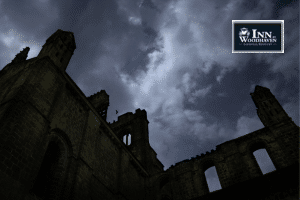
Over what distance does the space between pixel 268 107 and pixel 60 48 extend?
16.6 meters

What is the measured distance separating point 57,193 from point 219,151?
1232cm

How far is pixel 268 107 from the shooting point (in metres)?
17.0

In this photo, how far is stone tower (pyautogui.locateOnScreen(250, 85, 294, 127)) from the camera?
1608 cm

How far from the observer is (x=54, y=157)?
1097cm

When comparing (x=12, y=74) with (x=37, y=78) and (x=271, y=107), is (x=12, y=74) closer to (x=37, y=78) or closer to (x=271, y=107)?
(x=37, y=78)

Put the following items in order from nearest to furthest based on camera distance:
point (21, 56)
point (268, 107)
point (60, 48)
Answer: point (60, 48), point (21, 56), point (268, 107)

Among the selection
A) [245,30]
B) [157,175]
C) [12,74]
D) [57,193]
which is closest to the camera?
[57,193]

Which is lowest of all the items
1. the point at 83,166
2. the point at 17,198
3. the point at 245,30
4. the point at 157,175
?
the point at 17,198

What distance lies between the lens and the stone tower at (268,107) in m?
16.1

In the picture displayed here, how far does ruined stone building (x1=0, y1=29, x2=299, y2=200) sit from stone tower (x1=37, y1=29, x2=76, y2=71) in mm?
72

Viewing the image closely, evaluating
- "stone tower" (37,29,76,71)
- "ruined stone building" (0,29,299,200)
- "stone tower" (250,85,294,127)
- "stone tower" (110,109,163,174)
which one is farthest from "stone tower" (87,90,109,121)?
"stone tower" (250,85,294,127)

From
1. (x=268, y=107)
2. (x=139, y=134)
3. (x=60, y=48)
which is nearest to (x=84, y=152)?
(x=60, y=48)

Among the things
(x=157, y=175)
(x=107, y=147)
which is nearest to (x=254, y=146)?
(x=157, y=175)

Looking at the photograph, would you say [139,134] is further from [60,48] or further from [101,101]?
[60,48]
